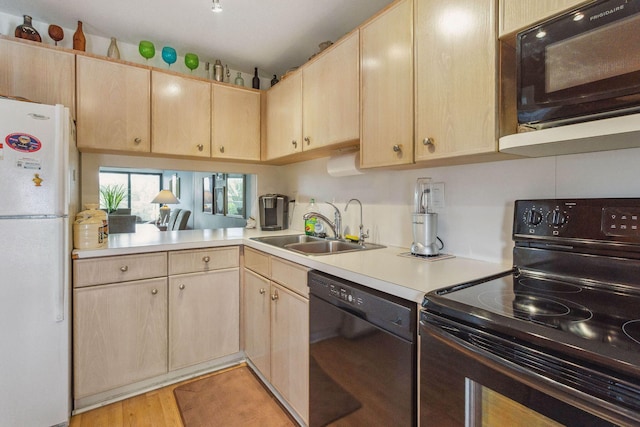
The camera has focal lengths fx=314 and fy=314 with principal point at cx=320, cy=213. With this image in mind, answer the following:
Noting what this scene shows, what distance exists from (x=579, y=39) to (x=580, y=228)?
583 millimetres

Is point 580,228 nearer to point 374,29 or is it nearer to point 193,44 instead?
point 374,29

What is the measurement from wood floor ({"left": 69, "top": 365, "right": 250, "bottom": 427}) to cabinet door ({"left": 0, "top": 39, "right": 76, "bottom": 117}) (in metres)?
1.79

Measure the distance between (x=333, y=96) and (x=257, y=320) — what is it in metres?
1.47

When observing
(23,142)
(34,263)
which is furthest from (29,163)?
(34,263)

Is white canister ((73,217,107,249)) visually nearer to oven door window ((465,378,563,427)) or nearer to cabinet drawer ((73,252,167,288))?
cabinet drawer ((73,252,167,288))

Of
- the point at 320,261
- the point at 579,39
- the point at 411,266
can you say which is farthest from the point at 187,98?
the point at 579,39

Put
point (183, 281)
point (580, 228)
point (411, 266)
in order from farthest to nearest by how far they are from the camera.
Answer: point (183, 281) → point (411, 266) → point (580, 228)

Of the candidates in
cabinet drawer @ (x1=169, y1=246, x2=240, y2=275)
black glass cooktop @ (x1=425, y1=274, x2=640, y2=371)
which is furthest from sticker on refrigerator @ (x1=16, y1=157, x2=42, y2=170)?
black glass cooktop @ (x1=425, y1=274, x2=640, y2=371)

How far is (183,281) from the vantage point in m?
2.05

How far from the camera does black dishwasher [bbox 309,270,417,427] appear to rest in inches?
39.2

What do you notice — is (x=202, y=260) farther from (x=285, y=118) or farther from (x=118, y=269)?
(x=285, y=118)

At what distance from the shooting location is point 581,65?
34.6 inches

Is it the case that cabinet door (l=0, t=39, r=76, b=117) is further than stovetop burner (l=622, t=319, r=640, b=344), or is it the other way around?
cabinet door (l=0, t=39, r=76, b=117)

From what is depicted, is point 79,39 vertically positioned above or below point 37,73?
above
